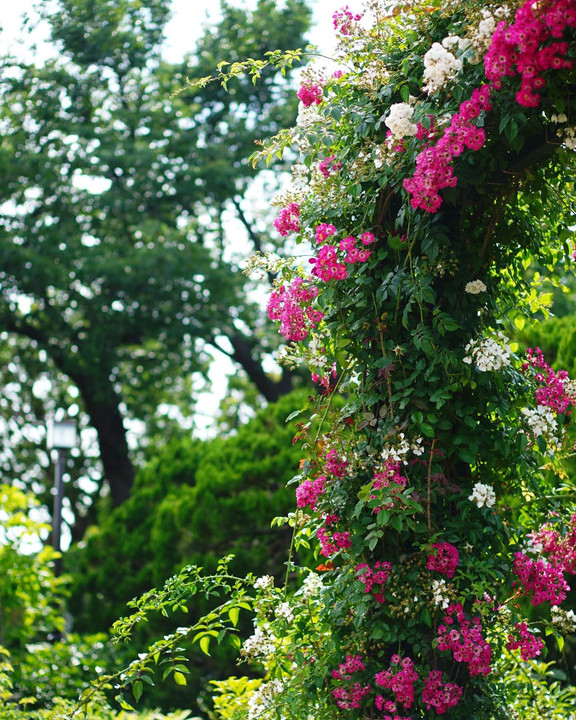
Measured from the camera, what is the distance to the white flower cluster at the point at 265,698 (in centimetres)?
277

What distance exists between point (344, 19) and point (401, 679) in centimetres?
196

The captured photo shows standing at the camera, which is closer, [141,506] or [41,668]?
[41,668]

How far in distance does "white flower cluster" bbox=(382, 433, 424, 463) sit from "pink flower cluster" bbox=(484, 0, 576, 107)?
0.94m

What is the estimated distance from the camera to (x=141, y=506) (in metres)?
7.95

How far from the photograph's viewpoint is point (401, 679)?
2334mm

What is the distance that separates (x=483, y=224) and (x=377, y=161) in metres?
0.42

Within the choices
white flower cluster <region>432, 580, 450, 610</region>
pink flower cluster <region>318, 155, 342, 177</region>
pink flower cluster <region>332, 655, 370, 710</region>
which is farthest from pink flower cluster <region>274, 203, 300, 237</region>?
pink flower cluster <region>332, 655, 370, 710</region>

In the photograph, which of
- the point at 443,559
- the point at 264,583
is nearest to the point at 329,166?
the point at 443,559

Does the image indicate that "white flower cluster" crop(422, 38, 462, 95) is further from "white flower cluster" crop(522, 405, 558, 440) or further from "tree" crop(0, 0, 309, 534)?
"tree" crop(0, 0, 309, 534)

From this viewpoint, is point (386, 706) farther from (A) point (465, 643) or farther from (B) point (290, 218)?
(B) point (290, 218)

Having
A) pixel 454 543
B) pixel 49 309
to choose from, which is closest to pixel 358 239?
pixel 454 543

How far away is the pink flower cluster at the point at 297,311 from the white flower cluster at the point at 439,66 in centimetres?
75

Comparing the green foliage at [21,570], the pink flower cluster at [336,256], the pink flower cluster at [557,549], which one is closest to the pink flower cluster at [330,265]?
the pink flower cluster at [336,256]

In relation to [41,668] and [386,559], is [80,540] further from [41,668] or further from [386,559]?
[386,559]
